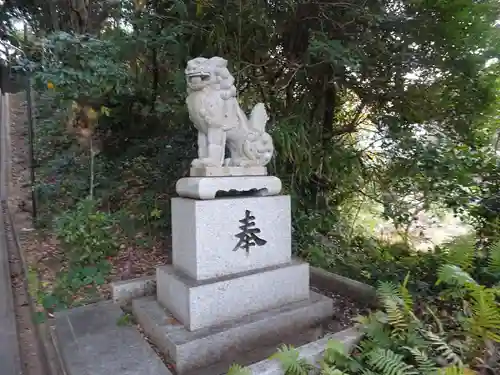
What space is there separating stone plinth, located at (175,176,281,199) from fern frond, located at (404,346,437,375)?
4.73 ft

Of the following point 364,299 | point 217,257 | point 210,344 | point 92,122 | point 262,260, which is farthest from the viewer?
point 92,122

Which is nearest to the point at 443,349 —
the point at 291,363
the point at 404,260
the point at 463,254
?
the point at 291,363

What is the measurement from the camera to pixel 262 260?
8.48 feet

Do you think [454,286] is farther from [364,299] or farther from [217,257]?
[217,257]

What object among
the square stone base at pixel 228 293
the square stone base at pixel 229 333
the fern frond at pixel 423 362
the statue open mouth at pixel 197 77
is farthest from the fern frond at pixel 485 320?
the statue open mouth at pixel 197 77

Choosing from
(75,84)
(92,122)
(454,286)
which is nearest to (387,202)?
(454,286)

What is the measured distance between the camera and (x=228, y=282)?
2326 mm

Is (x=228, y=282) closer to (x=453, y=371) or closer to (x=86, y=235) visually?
(x=453, y=371)

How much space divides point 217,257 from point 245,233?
0.28 metres

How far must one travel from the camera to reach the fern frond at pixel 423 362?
154cm

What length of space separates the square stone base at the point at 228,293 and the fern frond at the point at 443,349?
1047 millimetres

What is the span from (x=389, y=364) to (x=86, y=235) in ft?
10.8

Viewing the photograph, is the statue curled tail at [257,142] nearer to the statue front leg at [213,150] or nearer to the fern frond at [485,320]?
the statue front leg at [213,150]

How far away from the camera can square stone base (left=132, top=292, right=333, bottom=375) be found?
207 centimetres
